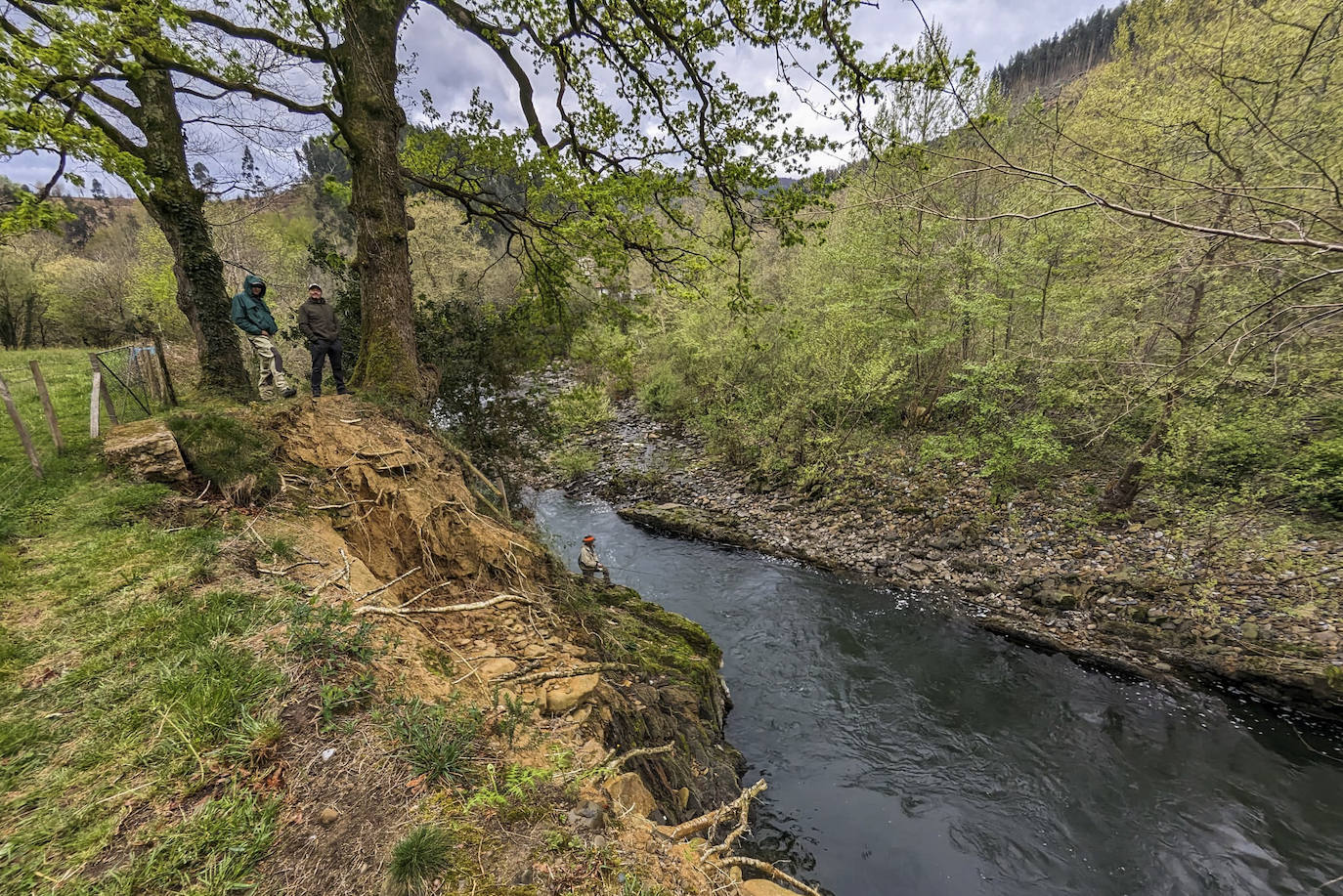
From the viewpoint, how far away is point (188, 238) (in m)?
6.77

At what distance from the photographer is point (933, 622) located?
9.56m

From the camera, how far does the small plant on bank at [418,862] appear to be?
6.46 feet

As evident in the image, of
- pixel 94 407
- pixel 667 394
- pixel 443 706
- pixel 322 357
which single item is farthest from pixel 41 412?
pixel 667 394

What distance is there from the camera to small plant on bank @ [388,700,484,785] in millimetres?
2502

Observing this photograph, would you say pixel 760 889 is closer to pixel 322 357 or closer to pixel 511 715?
pixel 511 715

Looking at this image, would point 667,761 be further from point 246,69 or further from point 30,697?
point 246,69

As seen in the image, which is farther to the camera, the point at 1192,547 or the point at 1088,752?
the point at 1192,547

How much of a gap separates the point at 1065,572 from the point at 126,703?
12.9 m

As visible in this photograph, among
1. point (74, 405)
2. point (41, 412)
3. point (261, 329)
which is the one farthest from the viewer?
point (74, 405)

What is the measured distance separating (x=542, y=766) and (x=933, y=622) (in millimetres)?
9001

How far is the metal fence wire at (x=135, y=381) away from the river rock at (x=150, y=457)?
2902 millimetres

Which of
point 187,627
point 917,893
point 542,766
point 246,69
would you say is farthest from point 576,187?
point 917,893

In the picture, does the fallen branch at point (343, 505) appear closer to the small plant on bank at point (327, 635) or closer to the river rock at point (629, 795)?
the small plant on bank at point (327, 635)

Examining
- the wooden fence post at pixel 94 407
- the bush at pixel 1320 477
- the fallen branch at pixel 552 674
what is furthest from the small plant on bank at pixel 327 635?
the bush at pixel 1320 477
